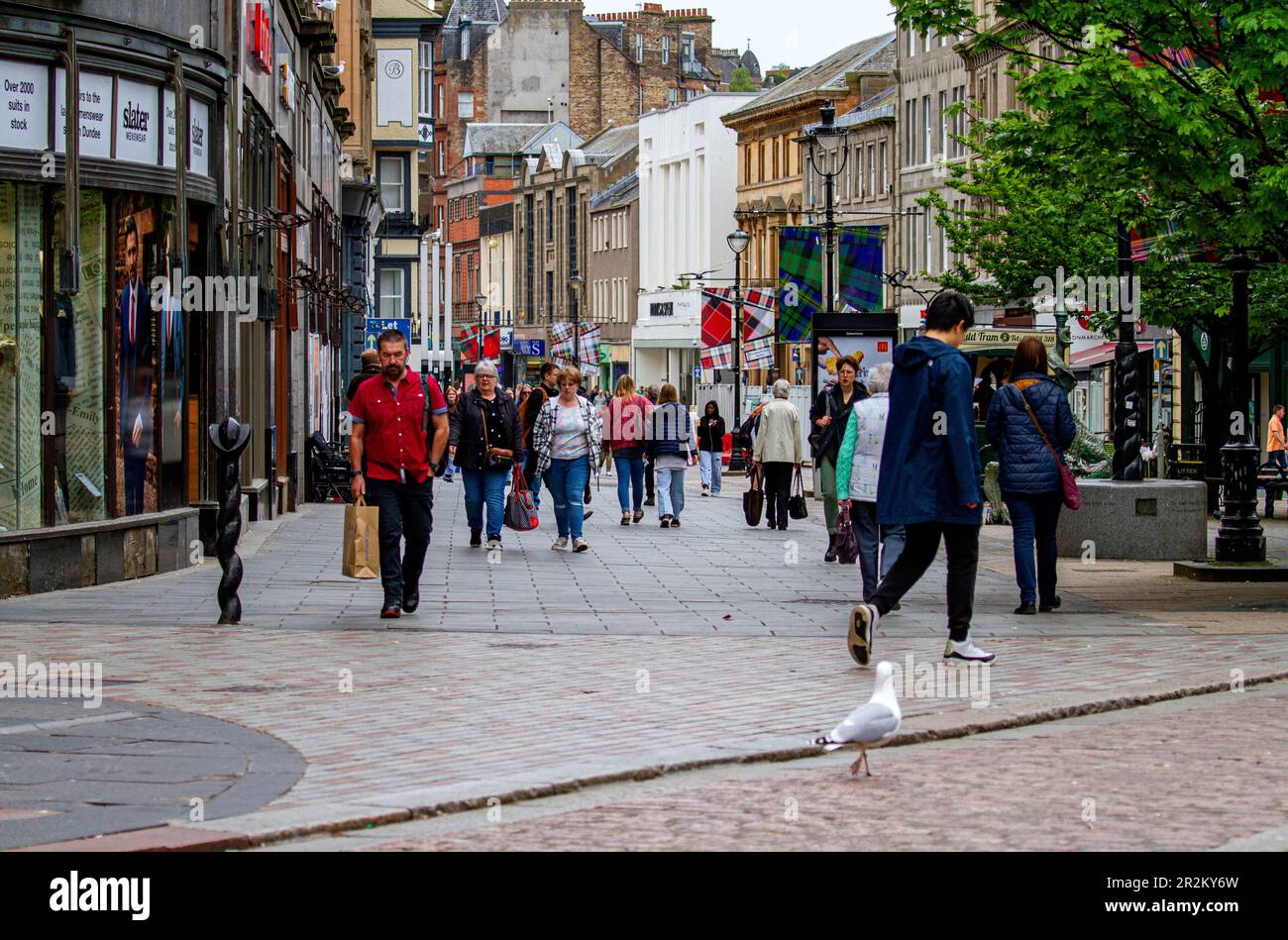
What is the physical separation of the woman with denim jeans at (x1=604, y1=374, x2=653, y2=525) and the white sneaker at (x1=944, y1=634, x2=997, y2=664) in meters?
13.9

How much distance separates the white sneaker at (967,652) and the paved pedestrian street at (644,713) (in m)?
0.13

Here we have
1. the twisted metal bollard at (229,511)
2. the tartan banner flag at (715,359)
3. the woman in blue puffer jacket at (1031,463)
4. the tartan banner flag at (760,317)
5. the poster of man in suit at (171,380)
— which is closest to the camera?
the twisted metal bollard at (229,511)

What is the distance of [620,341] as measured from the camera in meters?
109

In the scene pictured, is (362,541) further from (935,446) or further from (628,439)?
(628,439)

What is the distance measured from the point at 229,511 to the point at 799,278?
26.0 meters

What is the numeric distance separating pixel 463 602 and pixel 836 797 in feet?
25.3

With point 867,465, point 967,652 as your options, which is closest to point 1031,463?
point 867,465

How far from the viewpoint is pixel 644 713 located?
32.4ft

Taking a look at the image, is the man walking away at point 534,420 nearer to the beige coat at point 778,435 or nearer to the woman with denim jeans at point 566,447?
the woman with denim jeans at point 566,447

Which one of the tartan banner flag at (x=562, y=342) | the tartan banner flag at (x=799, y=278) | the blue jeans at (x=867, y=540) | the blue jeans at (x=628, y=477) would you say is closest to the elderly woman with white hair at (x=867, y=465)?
the blue jeans at (x=867, y=540)

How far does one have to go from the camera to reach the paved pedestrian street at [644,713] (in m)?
7.34

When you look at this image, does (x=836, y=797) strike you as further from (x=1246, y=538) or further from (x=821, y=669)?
(x=1246, y=538)

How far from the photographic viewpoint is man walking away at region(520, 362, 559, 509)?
2185 centimetres

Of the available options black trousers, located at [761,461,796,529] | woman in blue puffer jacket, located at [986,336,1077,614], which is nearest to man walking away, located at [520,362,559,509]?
black trousers, located at [761,461,796,529]
